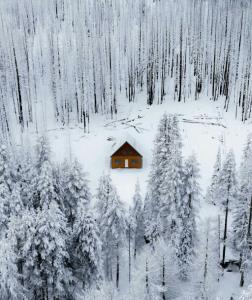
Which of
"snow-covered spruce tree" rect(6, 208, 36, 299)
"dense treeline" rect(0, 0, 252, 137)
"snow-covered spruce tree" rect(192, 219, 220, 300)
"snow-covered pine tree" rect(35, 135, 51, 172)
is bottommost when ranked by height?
Result: "snow-covered spruce tree" rect(192, 219, 220, 300)

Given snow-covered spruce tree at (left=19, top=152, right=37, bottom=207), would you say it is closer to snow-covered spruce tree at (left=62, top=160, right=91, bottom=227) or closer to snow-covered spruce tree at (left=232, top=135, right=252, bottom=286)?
snow-covered spruce tree at (left=62, top=160, right=91, bottom=227)

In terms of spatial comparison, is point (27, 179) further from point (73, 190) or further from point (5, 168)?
point (73, 190)

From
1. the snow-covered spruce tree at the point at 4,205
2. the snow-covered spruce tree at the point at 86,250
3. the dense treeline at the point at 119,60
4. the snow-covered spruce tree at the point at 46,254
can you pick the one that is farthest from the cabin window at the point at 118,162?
the snow-covered spruce tree at the point at 46,254

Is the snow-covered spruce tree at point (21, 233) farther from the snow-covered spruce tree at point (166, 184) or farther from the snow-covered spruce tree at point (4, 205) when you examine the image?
the snow-covered spruce tree at point (166, 184)

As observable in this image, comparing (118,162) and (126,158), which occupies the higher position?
(126,158)

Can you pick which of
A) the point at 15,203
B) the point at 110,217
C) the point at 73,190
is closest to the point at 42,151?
the point at 73,190

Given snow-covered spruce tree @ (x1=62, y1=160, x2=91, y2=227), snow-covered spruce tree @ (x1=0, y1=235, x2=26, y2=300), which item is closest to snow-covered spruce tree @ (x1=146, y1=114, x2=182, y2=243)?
snow-covered spruce tree @ (x1=62, y1=160, x2=91, y2=227)
